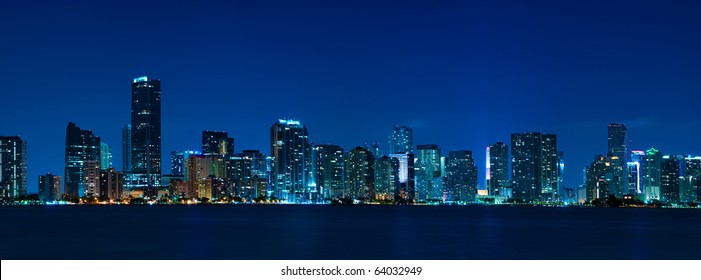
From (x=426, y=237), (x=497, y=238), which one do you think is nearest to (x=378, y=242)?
(x=426, y=237)

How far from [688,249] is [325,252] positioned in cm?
2815

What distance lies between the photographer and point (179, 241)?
238ft
